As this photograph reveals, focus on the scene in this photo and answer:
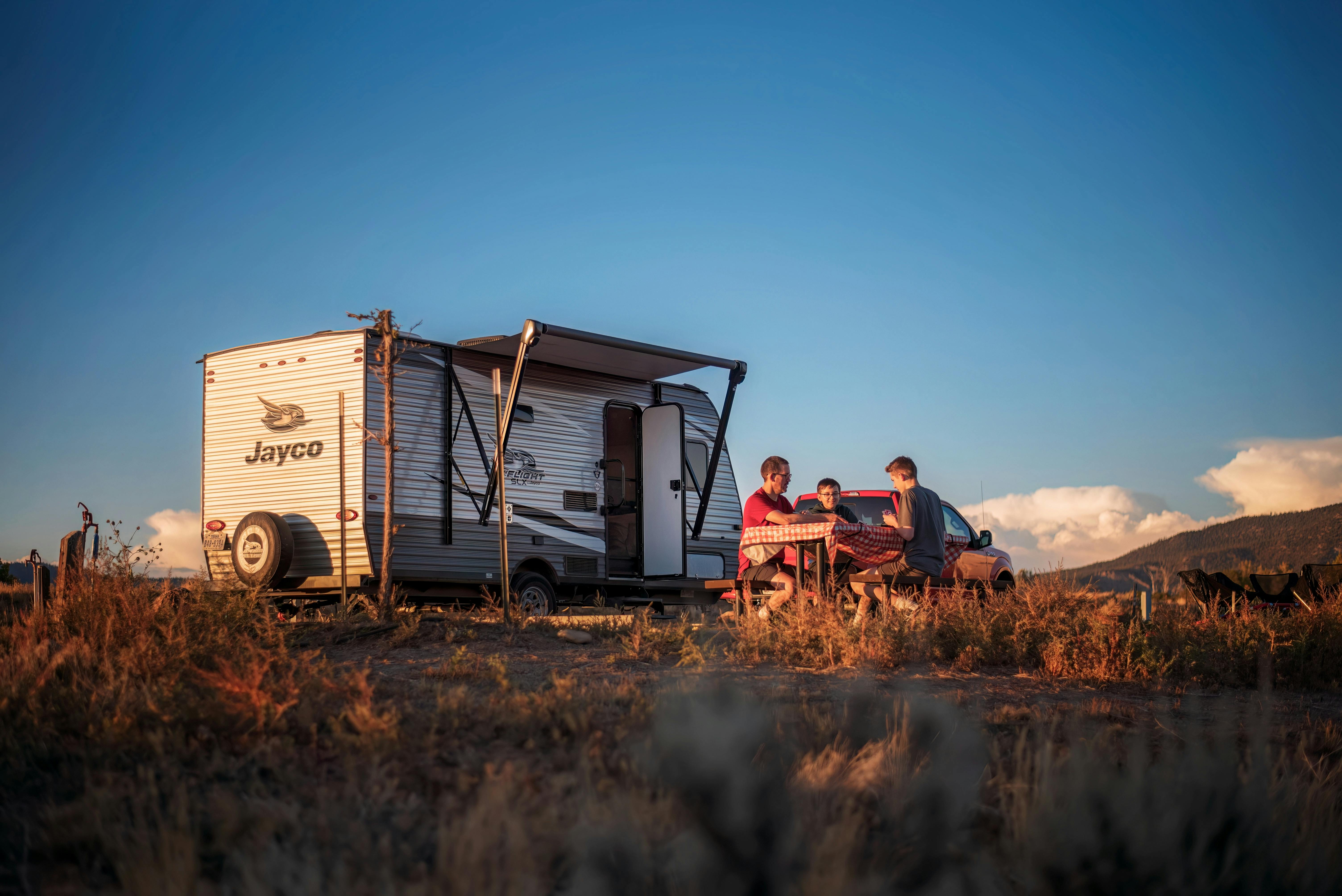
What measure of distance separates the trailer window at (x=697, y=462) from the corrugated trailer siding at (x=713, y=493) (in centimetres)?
5

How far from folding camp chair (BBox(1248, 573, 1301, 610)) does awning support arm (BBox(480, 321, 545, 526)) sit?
7.60 meters

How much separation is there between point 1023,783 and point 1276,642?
4801mm

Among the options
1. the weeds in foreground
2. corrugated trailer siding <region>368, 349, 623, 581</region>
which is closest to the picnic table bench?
the weeds in foreground

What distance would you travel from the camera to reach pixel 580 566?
10664 mm

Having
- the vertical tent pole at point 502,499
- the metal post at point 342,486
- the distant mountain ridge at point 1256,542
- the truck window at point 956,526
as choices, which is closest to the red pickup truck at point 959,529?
the truck window at point 956,526

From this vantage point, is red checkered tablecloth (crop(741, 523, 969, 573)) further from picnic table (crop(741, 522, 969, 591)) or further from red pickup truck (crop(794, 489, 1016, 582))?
red pickup truck (crop(794, 489, 1016, 582))

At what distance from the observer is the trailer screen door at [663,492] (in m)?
11.5

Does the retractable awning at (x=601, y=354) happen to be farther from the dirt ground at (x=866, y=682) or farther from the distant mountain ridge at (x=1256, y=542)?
the distant mountain ridge at (x=1256, y=542)

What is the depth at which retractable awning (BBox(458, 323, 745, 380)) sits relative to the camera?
9242 millimetres

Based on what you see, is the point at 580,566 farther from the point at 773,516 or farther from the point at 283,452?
the point at 773,516

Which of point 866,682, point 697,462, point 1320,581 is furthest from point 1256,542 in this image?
point 866,682

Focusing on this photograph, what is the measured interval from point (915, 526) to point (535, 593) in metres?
4.64

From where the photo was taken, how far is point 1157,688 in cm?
515

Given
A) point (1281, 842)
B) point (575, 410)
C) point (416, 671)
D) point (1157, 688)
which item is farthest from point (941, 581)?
point (575, 410)
